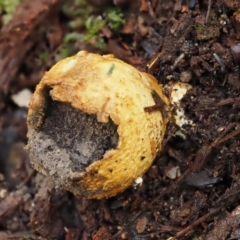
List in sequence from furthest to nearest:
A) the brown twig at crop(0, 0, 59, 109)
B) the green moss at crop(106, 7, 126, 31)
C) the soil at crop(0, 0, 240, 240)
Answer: the brown twig at crop(0, 0, 59, 109) → the green moss at crop(106, 7, 126, 31) → the soil at crop(0, 0, 240, 240)

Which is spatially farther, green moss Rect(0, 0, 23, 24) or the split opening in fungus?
green moss Rect(0, 0, 23, 24)

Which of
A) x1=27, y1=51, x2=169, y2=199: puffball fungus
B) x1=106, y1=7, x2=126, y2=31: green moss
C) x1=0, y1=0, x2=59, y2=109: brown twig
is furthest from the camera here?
x1=0, y1=0, x2=59, y2=109: brown twig

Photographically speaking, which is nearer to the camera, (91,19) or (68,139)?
(68,139)

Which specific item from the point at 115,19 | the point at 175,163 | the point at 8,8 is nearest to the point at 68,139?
the point at 175,163

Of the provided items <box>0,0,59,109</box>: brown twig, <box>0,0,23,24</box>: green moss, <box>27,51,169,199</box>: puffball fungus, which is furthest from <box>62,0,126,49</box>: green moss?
<box>27,51,169,199</box>: puffball fungus

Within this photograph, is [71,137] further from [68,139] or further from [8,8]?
[8,8]

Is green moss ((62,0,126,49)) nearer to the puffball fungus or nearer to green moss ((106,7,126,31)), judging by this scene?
green moss ((106,7,126,31))

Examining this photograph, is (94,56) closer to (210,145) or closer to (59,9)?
(210,145)

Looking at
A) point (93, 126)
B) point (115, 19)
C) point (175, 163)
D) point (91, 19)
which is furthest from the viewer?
point (91, 19)
